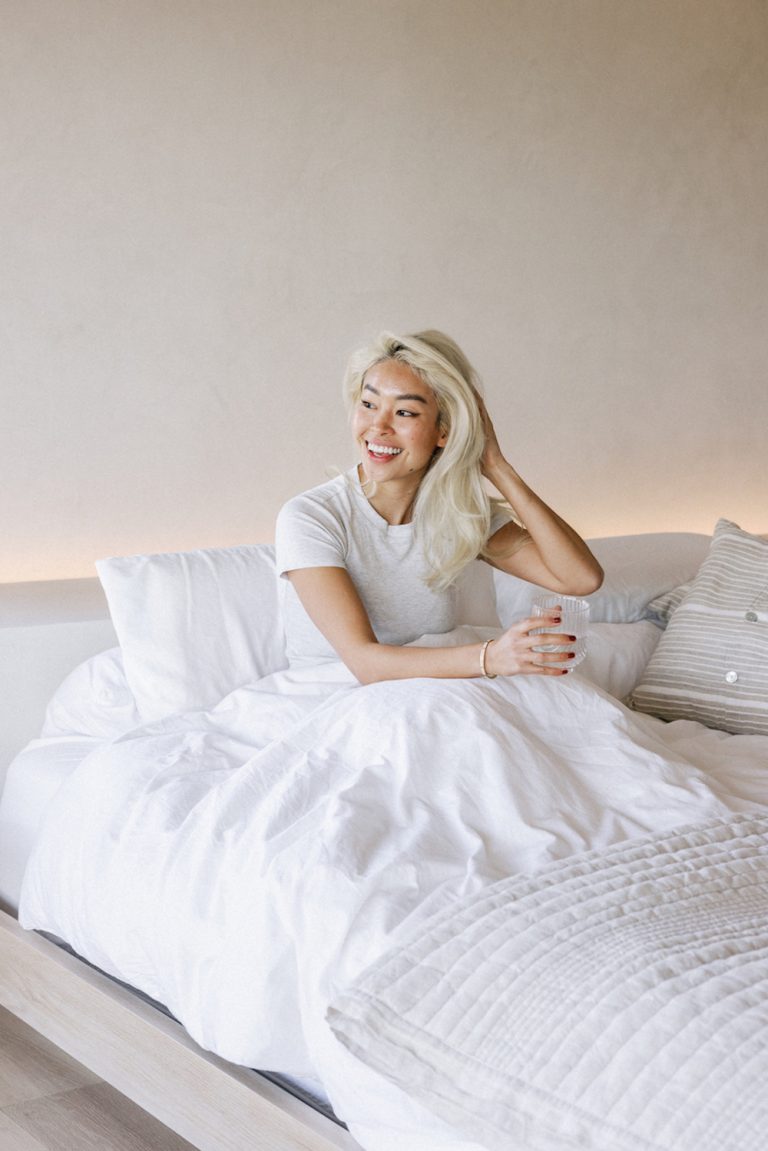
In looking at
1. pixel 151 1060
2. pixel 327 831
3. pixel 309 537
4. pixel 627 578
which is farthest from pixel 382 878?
pixel 627 578

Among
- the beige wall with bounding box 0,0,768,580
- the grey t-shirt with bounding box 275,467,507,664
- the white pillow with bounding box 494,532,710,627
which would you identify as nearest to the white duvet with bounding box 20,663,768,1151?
the grey t-shirt with bounding box 275,467,507,664

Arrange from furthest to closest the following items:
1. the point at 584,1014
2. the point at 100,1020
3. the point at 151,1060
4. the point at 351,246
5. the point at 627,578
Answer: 1. the point at 351,246
2. the point at 627,578
3. the point at 100,1020
4. the point at 151,1060
5. the point at 584,1014

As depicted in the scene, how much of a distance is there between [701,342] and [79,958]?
255 centimetres

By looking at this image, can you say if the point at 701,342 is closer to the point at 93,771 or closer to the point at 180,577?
the point at 180,577

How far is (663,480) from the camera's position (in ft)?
11.8

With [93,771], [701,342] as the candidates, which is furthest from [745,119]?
[93,771]

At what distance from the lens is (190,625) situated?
7.57ft

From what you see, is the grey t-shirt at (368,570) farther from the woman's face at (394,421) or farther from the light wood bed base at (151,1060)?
the light wood bed base at (151,1060)

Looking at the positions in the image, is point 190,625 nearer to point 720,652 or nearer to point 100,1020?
point 100,1020

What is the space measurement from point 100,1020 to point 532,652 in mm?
794

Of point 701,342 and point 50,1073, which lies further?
point 701,342

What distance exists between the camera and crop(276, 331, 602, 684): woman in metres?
2.16

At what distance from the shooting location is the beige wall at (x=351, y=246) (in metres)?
2.60

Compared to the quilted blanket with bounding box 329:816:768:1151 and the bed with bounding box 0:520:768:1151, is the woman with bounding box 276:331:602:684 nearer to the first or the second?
the bed with bounding box 0:520:768:1151
